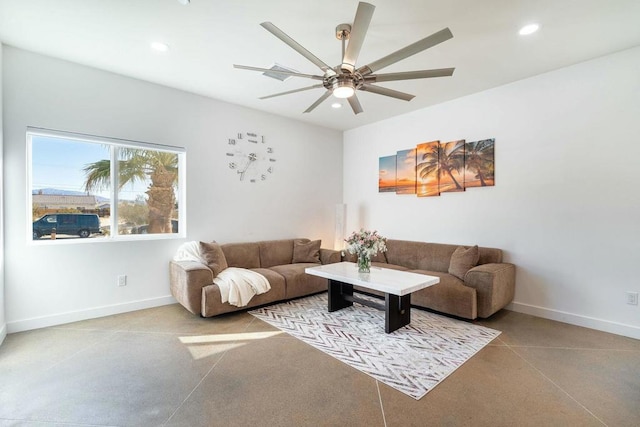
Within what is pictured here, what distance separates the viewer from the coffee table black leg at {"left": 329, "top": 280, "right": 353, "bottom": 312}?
3.67 metres

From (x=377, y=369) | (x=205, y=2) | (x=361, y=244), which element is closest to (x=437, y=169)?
(x=361, y=244)

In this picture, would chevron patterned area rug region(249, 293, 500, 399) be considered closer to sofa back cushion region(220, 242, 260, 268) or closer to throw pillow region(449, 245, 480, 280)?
throw pillow region(449, 245, 480, 280)

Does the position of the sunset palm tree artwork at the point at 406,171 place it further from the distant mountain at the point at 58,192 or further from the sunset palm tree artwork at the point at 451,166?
the distant mountain at the point at 58,192

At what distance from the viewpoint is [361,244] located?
3500 millimetres

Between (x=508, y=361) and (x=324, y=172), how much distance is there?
13.8 feet

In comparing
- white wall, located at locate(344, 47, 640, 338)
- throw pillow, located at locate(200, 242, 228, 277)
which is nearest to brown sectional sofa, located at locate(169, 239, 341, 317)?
throw pillow, located at locate(200, 242, 228, 277)

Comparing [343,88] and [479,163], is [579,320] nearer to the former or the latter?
[479,163]

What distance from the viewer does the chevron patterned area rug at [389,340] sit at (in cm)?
232

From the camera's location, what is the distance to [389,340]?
288cm

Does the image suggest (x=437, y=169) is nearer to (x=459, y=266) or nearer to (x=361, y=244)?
(x=459, y=266)

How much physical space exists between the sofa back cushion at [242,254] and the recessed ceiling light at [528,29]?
13.4 feet

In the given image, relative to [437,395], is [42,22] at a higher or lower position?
higher

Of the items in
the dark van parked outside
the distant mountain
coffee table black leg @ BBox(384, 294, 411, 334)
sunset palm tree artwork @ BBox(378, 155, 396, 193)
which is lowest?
coffee table black leg @ BBox(384, 294, 411, 334)

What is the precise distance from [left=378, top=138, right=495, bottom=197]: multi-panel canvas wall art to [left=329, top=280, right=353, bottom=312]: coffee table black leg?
2.10 meters
